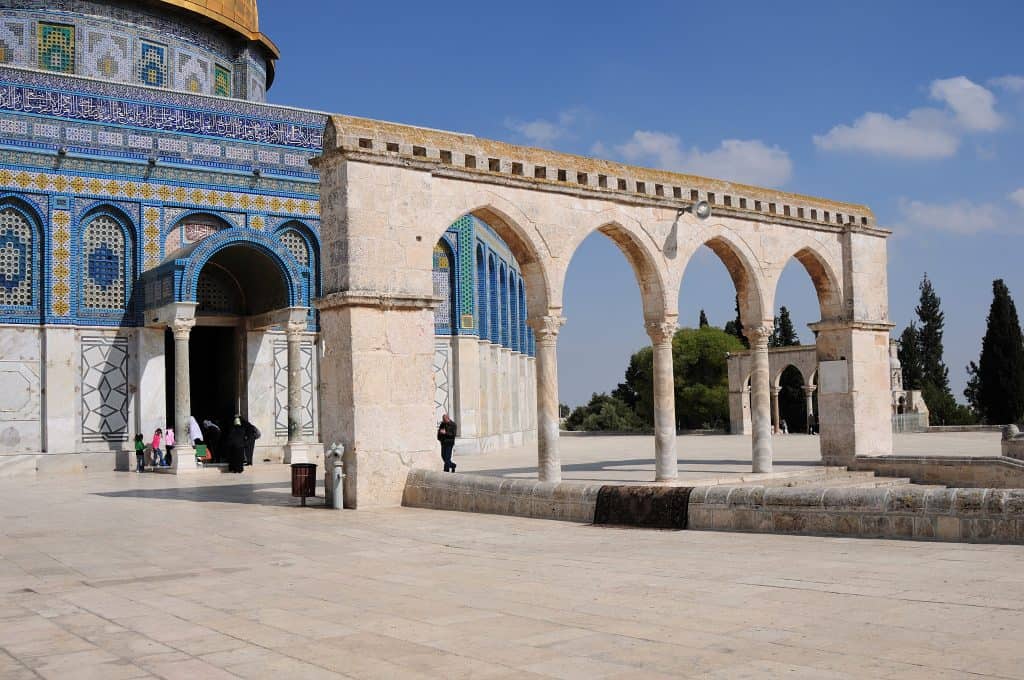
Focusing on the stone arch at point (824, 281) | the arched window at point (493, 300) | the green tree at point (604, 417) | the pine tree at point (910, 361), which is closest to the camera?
the stone arch at point (824, 281)

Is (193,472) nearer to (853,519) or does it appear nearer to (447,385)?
(447,385)

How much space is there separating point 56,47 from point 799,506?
22.6 meters

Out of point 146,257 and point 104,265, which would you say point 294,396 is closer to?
point 146,257

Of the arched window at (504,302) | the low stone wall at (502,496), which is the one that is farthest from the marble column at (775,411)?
the low stone wall at (502,496)

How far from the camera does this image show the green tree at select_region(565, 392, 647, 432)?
174 ft

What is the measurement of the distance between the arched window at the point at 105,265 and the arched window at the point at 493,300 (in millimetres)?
10615

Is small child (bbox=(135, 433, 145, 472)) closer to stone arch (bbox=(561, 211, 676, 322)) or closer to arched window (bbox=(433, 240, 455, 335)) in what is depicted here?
arched window (bbox=(433, 240, 455, 335))

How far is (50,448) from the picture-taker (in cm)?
1986

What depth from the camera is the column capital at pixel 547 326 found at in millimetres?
13250

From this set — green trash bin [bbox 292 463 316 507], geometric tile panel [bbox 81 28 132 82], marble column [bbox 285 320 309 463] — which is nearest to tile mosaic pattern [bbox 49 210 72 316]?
marble column [bbox 285 320 309 463]

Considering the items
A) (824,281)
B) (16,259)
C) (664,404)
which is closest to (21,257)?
(16,259)

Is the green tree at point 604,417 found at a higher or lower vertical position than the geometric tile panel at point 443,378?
lower

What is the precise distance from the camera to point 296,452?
2106 cm

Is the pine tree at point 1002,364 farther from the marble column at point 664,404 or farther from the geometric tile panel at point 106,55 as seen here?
the geometric tile panel at point 106,55
